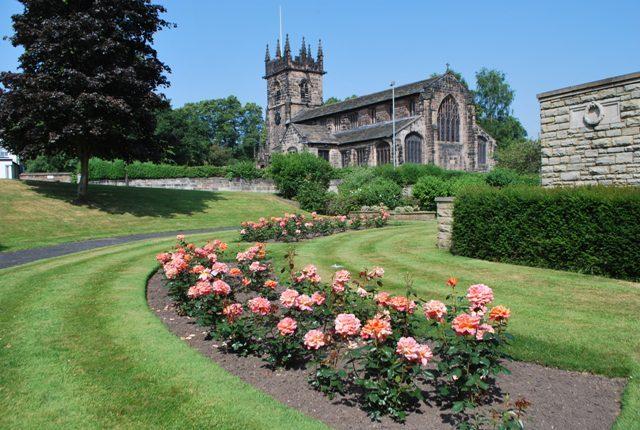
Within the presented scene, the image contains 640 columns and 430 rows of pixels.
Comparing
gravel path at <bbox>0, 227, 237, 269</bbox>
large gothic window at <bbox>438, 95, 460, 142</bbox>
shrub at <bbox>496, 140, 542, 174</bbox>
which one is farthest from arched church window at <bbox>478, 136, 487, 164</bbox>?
gravel path at <bbox>0, 227, 237, 269</bbox>

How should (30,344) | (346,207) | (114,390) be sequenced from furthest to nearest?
(346,207)
(30,344)
(114,390)

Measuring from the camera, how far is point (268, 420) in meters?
4.41

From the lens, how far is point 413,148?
52031 mm

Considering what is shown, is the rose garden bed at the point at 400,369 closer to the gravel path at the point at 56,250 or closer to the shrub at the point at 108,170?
the gravel path at the point at 56,250

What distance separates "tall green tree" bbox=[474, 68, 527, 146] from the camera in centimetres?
8394

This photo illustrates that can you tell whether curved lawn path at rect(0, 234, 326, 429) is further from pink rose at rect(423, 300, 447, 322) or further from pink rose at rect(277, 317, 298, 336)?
pink rose at rect(423, 300, 447, 322)

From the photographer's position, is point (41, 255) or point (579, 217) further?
point (41, 255)

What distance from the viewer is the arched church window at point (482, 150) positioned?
58009 millimetres

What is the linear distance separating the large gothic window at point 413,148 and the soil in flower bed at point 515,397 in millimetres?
47100

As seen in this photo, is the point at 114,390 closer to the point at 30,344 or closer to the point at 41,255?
the point at 30,344

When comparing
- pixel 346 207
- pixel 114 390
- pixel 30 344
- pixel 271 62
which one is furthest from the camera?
pixel 271 62

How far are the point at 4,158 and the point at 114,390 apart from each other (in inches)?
2373

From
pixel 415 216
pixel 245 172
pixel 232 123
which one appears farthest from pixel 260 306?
pixel 232 123

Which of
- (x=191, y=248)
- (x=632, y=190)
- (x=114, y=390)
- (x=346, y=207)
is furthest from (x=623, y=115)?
(x=346, y=207)
